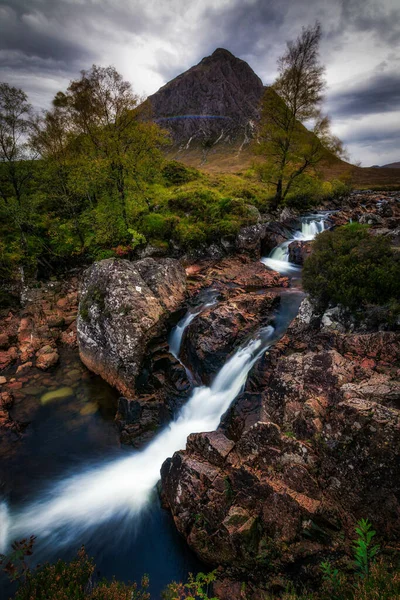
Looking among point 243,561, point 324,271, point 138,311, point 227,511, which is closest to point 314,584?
point 243,561

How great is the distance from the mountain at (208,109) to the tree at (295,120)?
114254mm

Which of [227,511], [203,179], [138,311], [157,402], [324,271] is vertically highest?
[203,179]

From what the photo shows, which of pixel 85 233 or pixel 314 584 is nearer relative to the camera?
pixel 314 584

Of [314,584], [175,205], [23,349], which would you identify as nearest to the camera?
[314,584]

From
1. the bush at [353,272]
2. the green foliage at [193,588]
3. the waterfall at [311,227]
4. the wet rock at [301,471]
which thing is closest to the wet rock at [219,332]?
the bush at [353,272]

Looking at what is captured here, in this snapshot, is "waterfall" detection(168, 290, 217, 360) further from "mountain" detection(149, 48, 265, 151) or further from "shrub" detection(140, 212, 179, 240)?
"mountain" detection(149, 48, 265, 151)

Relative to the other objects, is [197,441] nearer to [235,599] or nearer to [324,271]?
[235,599]

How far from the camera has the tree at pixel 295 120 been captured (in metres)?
19.0

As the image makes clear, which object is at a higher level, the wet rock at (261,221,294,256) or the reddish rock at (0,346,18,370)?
the wet rock at (261,221,294,256)

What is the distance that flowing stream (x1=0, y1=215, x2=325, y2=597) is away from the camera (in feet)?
20.5

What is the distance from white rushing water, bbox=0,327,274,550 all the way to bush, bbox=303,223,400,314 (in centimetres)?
269

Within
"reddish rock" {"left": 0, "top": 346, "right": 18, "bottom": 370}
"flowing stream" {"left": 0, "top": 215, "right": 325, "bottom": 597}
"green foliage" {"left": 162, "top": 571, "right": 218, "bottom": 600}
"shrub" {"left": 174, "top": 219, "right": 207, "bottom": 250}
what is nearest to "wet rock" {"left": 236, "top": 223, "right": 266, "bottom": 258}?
"shrub" {"left": 174, "top": 219, "right": 207, "bottom": 250}

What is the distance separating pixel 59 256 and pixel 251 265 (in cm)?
1338

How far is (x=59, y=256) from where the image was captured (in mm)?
Answer: 18875
